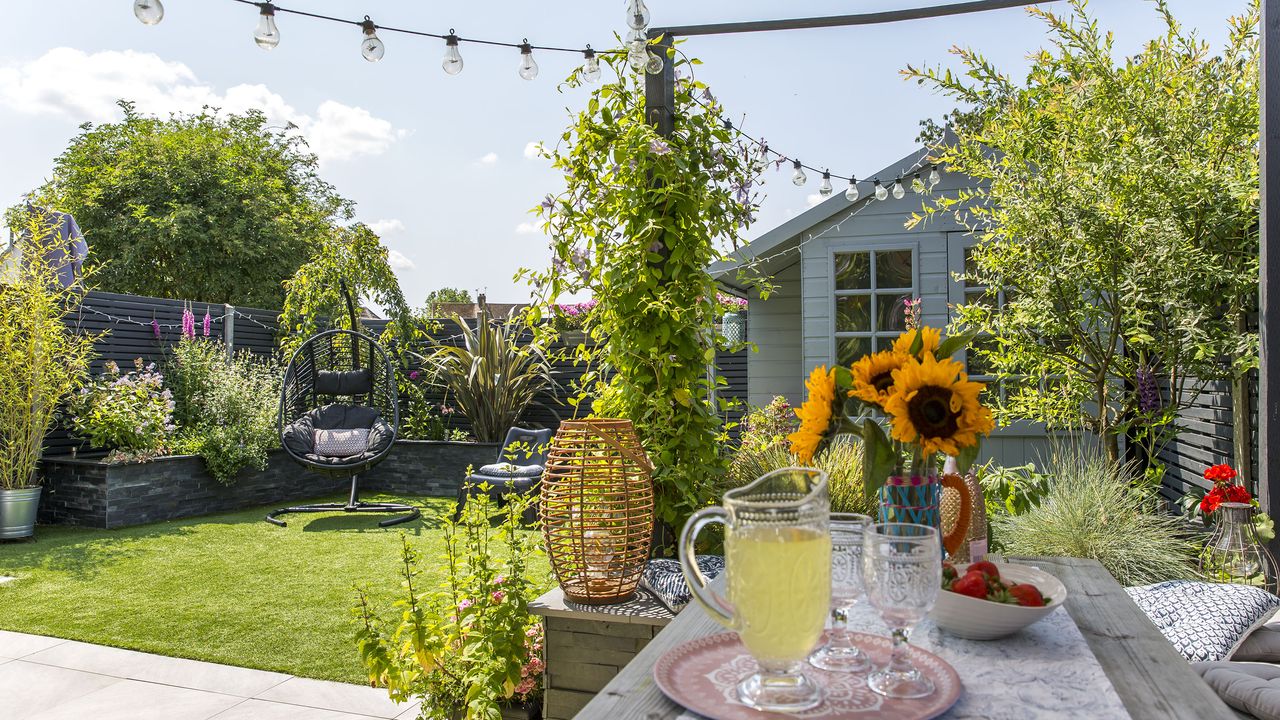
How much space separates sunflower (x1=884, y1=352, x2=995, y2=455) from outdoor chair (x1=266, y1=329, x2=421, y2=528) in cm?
534

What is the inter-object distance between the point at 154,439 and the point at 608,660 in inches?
206

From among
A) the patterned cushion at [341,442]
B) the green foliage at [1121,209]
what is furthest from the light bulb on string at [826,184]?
the patterned cushion at [341,442]

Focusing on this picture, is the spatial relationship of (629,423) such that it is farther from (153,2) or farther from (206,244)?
(206,244)

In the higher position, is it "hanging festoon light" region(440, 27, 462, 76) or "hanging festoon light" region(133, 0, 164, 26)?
"hanging festoon light" region(440, 27, 462, 76)

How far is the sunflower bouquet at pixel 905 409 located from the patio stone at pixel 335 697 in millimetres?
2032

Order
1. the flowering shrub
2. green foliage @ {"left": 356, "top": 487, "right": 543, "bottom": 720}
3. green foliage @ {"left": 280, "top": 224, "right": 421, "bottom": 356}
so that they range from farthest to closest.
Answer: green foliage @ {"left": 280, "top": 224, "right": 421, "bottom": 356} < the flowering shrub < green foliage @ {"left": 356, "top": 487, "right": 543, "bottom": 720}

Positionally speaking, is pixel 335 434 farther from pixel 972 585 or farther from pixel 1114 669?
pixel 1114 669

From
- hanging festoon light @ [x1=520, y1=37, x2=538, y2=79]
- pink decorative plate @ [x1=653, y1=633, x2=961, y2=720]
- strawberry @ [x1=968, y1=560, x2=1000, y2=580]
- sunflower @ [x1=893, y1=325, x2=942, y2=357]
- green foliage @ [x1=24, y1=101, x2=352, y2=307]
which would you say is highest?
green foliage @ [x1=24, y1=101, x2=352, y2=307]

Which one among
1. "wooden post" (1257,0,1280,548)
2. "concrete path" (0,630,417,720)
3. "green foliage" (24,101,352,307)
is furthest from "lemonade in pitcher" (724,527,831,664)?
"green foliage" (24,101,352,307)

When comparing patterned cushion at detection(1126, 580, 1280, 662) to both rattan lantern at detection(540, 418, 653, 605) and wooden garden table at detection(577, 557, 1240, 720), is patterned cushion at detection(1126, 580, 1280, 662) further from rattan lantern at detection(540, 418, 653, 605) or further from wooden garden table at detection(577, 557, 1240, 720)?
rattan lantern at detection(540, 418, 653, 605)

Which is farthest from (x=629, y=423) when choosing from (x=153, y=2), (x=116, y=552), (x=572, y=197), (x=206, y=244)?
(x=206, y=244)

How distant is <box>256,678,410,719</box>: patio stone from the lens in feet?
8.84

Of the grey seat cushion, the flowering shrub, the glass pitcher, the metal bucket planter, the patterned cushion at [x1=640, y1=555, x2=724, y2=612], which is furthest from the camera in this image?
the flowering shrub

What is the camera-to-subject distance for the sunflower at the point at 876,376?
1.22 meters
